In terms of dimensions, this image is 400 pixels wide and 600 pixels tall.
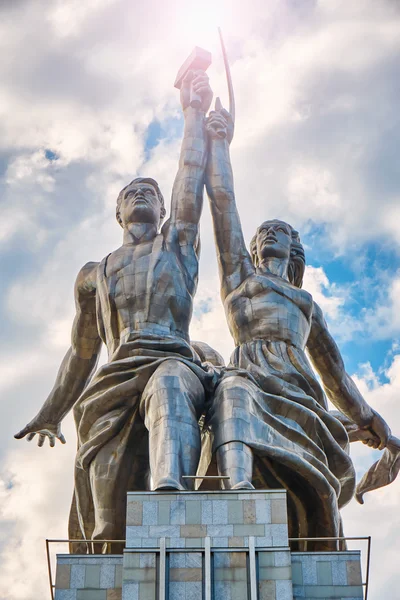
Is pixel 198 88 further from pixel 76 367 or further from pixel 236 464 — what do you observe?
pixel 236 464

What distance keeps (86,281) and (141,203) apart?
5.60 feet

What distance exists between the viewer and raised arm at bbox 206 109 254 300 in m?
23.6

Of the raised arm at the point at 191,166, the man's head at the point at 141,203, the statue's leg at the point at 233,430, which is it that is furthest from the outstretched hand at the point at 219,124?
the statue's leg at the point at 233,430

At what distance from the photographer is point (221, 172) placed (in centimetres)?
2414

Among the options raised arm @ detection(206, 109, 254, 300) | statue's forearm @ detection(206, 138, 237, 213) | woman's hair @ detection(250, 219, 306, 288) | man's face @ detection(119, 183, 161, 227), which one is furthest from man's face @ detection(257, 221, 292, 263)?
man's face @ detection(119, 183, 161, 227)

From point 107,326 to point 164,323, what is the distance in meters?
1.10

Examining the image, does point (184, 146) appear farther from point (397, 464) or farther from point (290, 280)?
point (397, 464)

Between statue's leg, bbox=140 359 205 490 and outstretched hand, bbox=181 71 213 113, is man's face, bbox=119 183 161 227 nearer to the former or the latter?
outstretched hand, bbox=181 71 213 113

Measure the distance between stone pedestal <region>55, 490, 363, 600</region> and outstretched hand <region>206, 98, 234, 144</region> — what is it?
8.61 m

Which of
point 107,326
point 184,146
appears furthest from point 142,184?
point 107,326

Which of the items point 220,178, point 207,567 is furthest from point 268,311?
point 207,567

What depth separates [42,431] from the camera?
24.0 m

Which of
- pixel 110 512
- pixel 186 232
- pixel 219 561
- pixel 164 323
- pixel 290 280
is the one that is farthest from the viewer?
pixel 290 280

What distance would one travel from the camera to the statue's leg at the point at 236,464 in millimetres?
19031
